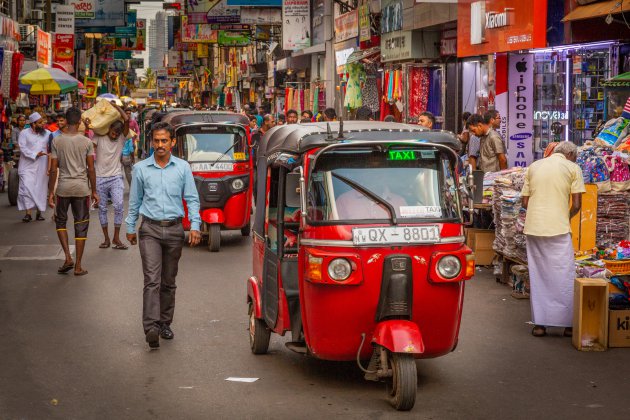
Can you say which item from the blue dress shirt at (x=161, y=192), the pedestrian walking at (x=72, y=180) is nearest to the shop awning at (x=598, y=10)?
the pedestrian walking at (x=72, y=180)

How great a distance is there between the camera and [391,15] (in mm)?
27422

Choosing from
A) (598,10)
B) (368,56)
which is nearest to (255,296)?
(598,10)

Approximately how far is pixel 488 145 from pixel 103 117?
564 cm

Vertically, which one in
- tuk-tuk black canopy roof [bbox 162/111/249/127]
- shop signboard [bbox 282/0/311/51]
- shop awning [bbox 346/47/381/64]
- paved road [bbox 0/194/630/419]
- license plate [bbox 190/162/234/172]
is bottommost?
paved road [bbox 0/194/630/419]

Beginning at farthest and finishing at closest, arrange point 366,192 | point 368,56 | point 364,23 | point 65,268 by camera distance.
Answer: point 364,23 → point 368,56 → point 65,268 → point 366,192

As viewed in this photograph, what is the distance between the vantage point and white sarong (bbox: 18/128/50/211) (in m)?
19.5

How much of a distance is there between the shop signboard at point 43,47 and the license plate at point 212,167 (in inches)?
807

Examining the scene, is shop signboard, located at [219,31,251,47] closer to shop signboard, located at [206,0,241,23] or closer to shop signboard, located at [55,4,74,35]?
shop signboard, located at [206,0,241,23]

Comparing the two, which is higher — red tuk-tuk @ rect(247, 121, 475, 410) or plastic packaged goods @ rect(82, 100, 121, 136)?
plastic packaged goods @ rect(82, 100, 121, 136)

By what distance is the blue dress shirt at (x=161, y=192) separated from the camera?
9.16 meters

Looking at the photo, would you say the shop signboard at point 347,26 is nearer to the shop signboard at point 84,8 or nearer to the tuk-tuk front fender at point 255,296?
the shop signboard at point 84,8

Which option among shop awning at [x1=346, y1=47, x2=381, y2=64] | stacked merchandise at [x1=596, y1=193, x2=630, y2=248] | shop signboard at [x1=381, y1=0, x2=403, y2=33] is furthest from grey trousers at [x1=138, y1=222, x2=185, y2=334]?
shop awning at [x1=346, y1=47, x2=381, y2=64]

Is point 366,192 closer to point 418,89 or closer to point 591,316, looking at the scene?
point 591,316

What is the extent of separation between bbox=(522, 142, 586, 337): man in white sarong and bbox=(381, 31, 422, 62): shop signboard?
15.9m
